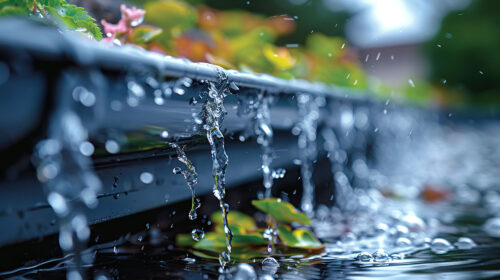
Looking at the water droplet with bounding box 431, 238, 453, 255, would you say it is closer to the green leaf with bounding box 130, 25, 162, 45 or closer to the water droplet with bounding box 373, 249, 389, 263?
the water droplet with bounding box 373, 249, 389, 263

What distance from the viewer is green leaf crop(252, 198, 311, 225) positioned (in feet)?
4.51

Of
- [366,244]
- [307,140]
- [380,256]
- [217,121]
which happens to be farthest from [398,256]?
[307,140]

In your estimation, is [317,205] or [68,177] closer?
[68,177]

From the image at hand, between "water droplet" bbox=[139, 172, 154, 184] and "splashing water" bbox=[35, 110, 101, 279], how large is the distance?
0.16m

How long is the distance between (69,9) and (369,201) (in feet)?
6.50

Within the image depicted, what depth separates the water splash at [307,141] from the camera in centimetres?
199

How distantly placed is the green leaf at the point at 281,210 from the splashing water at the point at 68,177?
523 millimetres

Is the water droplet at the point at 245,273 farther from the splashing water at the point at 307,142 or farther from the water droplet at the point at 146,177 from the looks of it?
the splashing water at the point at 307,142

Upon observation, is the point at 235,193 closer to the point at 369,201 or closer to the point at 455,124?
the point at 369,201

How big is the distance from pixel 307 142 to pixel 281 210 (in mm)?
889

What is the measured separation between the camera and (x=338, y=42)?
13.3ft

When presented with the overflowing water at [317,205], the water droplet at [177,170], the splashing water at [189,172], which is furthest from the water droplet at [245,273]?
the water droplet at [177,170]

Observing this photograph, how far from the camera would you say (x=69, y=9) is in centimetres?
114

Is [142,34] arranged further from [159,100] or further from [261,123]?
[159,100]
